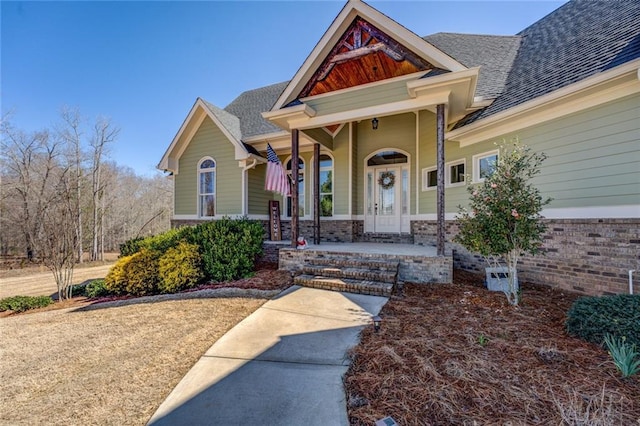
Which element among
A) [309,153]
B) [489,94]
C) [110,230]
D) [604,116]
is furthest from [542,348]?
[110,230]

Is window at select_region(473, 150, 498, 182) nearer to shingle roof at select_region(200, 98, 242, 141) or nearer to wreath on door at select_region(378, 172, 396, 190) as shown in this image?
wreath on door at select_region(378, 172, 396, 190)

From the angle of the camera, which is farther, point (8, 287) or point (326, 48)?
point (8, 287)

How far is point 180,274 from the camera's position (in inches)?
275

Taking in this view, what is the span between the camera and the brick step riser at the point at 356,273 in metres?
5.70

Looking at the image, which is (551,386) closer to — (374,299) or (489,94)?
(374,299)

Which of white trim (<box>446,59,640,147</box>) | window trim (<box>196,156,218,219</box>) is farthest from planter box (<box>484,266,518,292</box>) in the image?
window trim (<box>196,156,218,219</box>)

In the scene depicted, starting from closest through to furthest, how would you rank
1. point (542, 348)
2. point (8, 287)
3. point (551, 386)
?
point (551, 386)
point (542, 348)
point (8, 287)

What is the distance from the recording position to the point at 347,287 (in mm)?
5555

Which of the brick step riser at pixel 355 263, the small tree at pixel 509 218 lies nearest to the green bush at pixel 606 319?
the small tree at pixel 509 218

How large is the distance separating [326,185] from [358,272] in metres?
4.92

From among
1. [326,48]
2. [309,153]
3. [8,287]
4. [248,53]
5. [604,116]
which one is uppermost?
[248,53]

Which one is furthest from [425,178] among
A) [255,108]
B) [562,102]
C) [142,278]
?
[142,278]

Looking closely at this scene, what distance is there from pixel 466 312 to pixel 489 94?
6547 millimetres

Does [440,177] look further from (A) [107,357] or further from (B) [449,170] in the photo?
(A) [107,357]
